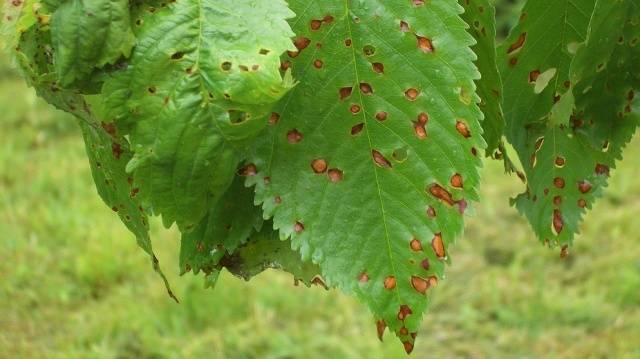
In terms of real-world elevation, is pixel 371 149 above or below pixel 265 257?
above

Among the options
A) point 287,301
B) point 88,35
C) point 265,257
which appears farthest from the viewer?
point 287,301

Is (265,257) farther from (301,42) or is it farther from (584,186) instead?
(584,186)

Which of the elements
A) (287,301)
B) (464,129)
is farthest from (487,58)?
(287,301)

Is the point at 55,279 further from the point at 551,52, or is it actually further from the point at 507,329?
the point at 551,52

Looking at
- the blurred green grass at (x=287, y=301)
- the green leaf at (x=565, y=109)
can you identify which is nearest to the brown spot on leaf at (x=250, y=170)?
the green leaf at (x=565, y=109)

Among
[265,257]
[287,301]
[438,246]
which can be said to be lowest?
[287,301]

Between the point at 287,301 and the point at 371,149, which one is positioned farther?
the point at 287,301

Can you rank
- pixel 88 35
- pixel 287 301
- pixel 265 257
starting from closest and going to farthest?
pixel 88 35 < pixel 265 257 < pixel 287 301

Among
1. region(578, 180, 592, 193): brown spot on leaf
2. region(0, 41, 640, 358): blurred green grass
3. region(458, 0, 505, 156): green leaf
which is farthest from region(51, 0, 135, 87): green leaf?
region(0, 41, 640, 358): blurred green grass

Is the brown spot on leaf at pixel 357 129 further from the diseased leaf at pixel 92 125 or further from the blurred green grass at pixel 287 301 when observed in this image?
the blurred green grass at pixel 287 301
